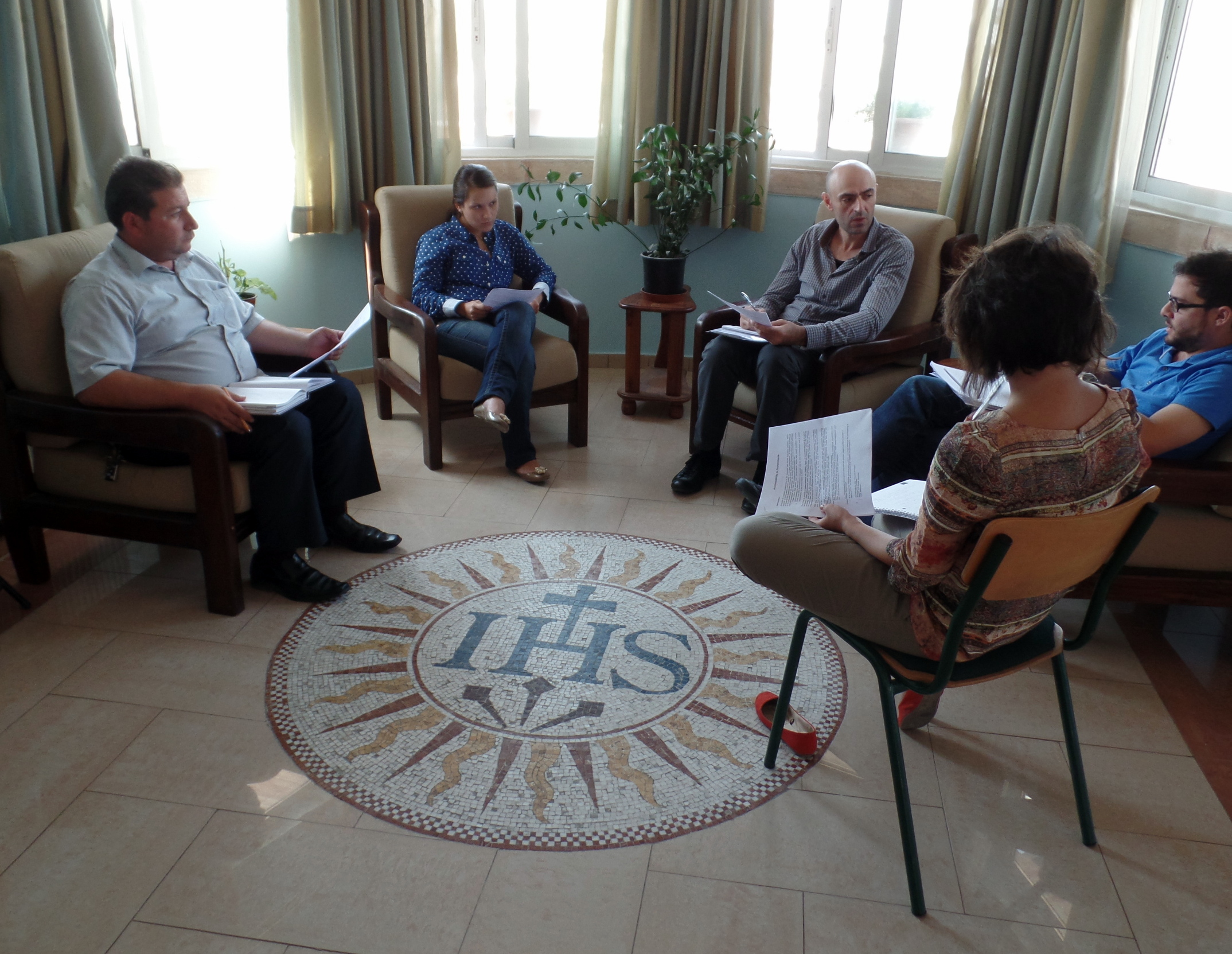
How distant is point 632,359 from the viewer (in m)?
3.84

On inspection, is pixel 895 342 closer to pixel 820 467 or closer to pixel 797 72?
pixel 820 467

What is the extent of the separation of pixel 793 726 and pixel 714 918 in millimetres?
509

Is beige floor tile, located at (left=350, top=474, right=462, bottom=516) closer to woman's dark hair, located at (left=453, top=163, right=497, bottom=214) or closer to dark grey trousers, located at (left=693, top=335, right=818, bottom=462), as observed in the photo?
dark grey trousers, located at (left=693, top=335, right=818, bottom=462)

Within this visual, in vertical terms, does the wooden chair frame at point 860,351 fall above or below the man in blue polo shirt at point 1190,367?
below

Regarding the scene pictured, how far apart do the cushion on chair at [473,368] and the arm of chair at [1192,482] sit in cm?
194

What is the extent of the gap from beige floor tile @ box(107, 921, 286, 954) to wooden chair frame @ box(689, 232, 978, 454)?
208cm

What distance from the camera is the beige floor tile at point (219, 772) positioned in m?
1.79

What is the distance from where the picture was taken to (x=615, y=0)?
3.90 metres

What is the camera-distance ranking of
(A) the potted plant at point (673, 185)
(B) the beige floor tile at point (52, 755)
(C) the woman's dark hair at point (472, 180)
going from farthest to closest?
(A) the potted plant at point (673, 185)
(C) the woman's dark hair at point (472, 180)
(B) the beige floor tile at point (52, 755)

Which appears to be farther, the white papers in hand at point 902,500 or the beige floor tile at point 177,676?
the beige floor tile at point 177,676

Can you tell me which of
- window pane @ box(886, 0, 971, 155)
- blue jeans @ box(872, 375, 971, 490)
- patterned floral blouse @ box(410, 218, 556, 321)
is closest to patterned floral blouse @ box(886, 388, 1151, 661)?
blue jeans @ box(872, 375, 971, 490)

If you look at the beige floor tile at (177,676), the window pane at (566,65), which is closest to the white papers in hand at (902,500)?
the beige floor tile at (177,676)

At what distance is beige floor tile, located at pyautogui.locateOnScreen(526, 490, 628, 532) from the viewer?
2.94 metres

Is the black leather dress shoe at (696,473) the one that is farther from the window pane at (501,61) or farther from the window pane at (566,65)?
the window pane at (501,61)
